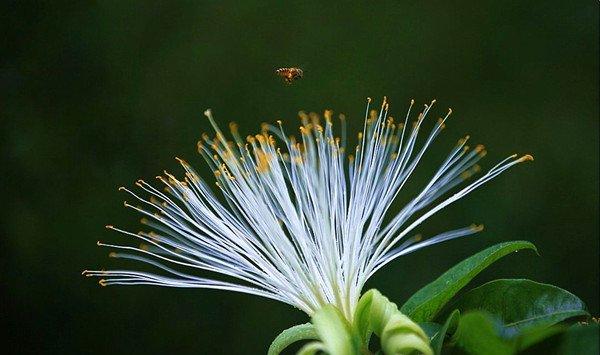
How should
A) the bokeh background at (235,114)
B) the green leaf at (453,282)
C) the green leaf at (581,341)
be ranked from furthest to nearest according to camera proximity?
the bokeh background at (235,114)
the green leaf at (453,282)
the green leaf at (581,341)

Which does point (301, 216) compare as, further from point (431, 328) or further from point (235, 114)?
point (235, 114)

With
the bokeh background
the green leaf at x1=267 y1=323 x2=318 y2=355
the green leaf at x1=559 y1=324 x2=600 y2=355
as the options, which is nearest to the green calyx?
the green leaf at x1=267 y1=323 x2=318 y2=355

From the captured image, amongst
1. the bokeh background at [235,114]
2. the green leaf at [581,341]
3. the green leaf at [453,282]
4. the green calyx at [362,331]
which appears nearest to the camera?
the green leaf at [581,341]

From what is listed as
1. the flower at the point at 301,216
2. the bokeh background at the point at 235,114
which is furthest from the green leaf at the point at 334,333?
the bokeh background at the point at 235,114

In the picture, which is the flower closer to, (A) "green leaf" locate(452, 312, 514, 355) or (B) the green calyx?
(B) the green calyx

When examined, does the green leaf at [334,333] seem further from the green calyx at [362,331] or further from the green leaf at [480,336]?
the green leaf at [480,336]

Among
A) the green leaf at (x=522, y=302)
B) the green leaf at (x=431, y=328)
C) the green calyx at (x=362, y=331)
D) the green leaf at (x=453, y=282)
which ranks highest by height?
the green calyx at (x=362, y=331)
